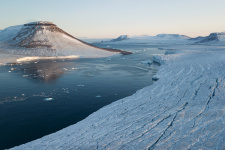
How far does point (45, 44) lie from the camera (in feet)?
148

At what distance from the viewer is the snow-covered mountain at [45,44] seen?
4094 cm

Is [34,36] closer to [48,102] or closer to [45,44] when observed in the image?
[45,44]

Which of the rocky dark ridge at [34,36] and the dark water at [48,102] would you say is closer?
the dark water at [48,102]

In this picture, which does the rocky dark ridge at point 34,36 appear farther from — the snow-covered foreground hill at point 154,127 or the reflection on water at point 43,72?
the snow-covered foreground hill at point 154,127

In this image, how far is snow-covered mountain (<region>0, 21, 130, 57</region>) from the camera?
40.9 metres

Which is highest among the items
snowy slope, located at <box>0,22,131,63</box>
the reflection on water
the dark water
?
snowy slope, located at <box>0,22,131,63</box>

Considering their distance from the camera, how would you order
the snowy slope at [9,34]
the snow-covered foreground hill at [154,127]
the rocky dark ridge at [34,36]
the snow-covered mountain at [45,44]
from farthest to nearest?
1. the snowy slope at [9,34]
2. the rocky dark ridge at [34,36]
3. the snow-covered mountain at [45,44]
4. the snow-covered foreground hill at [154,127]

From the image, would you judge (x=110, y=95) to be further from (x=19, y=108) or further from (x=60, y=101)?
(x=19, y=108)

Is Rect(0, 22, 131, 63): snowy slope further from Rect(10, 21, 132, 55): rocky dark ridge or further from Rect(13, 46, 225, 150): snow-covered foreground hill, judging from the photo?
Rect(13, 46, 225, 150): snow-covered foreground hill

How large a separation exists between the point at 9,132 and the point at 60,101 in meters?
3.92

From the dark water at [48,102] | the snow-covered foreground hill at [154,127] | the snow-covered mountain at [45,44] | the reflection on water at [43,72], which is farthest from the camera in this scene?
the snow-covered mountain at [45,44]

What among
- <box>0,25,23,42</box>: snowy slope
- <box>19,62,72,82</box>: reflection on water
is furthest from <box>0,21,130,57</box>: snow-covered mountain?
<box>19,62,72,82</box>: reflection on water

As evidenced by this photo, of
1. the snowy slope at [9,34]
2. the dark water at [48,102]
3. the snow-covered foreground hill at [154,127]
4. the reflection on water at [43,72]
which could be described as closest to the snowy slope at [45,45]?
the snowy slope at [9,34]

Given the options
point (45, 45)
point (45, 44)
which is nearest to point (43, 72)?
point (45, 45)
